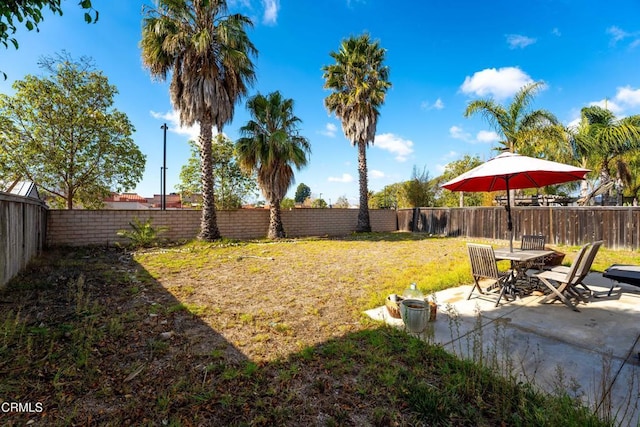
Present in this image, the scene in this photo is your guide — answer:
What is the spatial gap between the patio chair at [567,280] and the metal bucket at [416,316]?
2152 mm

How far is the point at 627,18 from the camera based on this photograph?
714 cm

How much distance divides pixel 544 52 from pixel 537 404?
15037mm

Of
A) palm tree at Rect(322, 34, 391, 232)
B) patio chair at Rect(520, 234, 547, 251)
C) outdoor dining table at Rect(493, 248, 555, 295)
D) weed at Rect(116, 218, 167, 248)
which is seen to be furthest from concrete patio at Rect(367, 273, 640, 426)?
palm tree at Rect(322, 34, 391, 232)

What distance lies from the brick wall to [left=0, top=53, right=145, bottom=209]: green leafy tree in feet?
11.3

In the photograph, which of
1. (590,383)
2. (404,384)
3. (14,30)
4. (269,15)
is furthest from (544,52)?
(14,30)

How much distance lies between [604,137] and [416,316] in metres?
18.4

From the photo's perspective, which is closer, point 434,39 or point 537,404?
point 537,404

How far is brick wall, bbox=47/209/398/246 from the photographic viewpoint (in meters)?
9.49

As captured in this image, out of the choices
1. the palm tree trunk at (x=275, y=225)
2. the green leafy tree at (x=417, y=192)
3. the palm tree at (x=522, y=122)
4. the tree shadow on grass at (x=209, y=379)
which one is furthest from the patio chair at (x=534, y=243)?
the green leafy tree at (x=417, y=192)

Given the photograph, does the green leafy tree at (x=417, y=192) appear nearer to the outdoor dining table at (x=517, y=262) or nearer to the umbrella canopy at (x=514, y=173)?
the umbrella canopy at (x=514, y=173)

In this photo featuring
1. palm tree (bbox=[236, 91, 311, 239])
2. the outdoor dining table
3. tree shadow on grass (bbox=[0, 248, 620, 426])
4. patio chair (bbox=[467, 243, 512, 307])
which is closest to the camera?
tree shadow on grass (bbox=[0, 248, 620, 426])

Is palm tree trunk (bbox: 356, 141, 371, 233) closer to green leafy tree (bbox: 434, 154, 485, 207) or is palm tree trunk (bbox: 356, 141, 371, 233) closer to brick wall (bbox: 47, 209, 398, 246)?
brick wall (bbox: 47, 209, 398, 246)

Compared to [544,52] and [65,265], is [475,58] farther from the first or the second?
[65,265]

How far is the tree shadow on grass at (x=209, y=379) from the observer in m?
1.93
